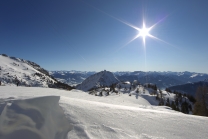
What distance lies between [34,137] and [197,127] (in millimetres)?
5543

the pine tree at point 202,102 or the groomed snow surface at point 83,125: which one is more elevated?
the pine tree at point 202,102

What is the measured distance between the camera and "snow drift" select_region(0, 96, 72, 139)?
3.34 m

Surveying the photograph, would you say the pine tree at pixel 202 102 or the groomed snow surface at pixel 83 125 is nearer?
the groomed snow surface at pixel 83 125

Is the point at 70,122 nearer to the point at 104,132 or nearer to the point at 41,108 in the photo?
the point at 104,132

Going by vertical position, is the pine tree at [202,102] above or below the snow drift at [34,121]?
above

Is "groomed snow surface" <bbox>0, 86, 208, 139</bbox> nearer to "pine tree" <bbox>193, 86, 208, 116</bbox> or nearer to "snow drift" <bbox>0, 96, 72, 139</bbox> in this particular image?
"snow drift" <bbox>0, 96, 72, 139</bbox>

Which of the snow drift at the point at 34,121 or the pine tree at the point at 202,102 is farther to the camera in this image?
the pine tree at the point at 202,102

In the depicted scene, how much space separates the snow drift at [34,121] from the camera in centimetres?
334

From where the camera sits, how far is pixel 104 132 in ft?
11.5

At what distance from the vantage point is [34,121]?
380 cm

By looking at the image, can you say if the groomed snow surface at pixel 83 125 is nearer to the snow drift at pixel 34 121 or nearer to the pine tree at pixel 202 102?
the snow drift at pixel 34 121

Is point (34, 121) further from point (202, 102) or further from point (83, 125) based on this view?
point (202, 102)

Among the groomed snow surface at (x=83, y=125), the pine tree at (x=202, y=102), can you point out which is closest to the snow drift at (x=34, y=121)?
the groomed snow surface at (x=83, y=125)

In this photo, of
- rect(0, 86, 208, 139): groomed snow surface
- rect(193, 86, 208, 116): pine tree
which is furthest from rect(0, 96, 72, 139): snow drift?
rect(193, 86, 208, 116): pine tree
